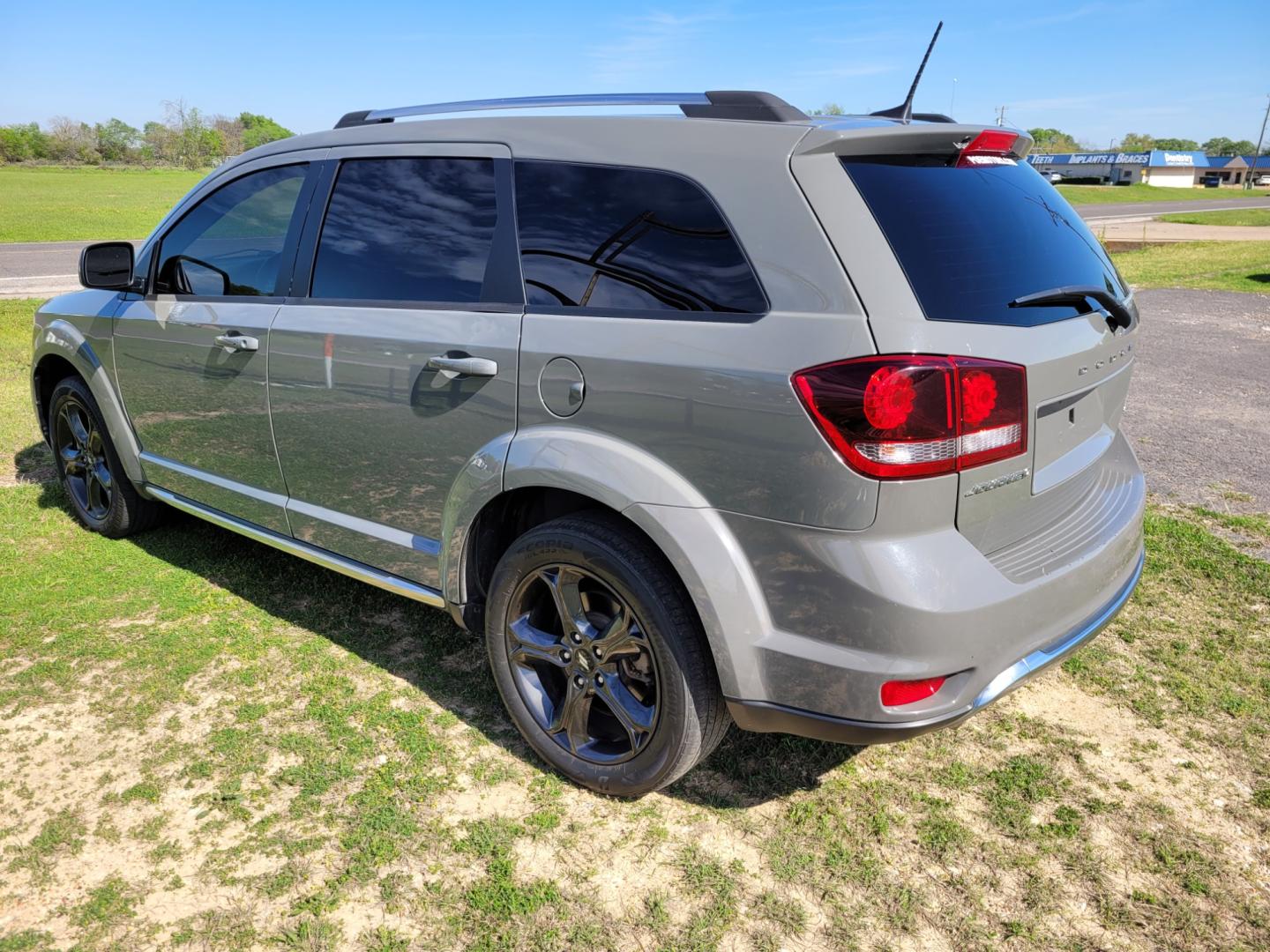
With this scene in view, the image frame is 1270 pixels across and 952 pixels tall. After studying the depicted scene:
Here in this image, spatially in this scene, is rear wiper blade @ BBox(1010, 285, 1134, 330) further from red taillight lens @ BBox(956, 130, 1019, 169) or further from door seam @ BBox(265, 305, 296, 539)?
door seam @ BBox(265, 305, 296, 539)

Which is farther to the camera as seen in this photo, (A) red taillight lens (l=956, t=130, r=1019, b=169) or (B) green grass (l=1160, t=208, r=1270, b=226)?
(B) green grass (l=1160, t=208, r=1270, b=226)

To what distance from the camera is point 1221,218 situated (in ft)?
123

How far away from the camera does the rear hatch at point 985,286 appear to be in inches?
90.3

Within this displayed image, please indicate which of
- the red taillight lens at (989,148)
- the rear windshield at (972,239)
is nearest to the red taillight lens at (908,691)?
the rear windshield at (972,239)

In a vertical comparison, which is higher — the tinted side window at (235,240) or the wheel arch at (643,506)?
the tinted side window at (235,240)

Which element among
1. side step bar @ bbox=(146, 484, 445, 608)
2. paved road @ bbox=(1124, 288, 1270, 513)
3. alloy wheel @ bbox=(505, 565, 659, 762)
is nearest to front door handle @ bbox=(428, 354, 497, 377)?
alloy wheel @ bbox=(505, 565, 659, 762)

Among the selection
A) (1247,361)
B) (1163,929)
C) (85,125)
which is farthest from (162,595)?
(85,125)

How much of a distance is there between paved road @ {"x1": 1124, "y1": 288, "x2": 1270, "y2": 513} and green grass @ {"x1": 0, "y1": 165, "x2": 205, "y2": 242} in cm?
2224

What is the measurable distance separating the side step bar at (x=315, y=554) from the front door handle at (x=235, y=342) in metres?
0.75

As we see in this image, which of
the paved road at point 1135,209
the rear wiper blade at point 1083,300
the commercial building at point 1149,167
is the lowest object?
the paved road at point 1135,209

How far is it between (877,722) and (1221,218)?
42.8 metres

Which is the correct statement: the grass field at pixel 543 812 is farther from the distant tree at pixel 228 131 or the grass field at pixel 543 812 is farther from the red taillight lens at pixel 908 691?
the distant tree at pixel 228 131

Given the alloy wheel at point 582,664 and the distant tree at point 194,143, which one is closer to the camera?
the alloy wheel at point 582,664

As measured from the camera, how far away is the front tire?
2.62 m
